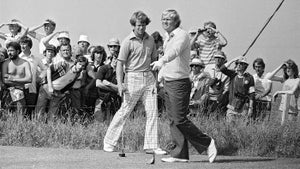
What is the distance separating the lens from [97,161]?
993 centimetres

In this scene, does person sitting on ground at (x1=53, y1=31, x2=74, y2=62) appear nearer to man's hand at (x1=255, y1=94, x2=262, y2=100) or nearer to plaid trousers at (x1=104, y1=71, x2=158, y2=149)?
plaid trousers at (x1=104, y1=71, x2=158, y2=149)

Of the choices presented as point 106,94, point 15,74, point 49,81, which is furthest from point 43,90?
point 106,94

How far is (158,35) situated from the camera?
13.7 m

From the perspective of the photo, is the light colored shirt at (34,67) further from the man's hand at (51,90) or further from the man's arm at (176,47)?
the man's arm at (176,47)

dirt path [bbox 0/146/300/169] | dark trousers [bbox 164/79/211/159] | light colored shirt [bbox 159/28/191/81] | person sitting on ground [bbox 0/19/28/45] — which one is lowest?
dirt path [bbox 0/146/300/169]

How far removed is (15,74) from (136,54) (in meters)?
2.95

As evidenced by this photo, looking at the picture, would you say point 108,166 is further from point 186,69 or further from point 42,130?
→ point 42,130

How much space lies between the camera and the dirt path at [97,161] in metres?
9.55

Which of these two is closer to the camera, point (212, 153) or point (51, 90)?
point (212, 153)

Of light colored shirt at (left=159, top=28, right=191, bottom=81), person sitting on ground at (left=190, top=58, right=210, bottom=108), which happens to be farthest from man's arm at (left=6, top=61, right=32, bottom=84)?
light colored shirt at (left=159, top=28, right=191, bottom=81)

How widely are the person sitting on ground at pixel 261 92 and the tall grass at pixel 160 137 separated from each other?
1.35m

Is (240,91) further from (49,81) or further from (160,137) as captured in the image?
(49,81)

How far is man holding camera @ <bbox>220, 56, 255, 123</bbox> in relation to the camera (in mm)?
13164

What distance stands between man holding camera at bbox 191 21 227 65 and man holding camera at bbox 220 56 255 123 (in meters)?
0.61
